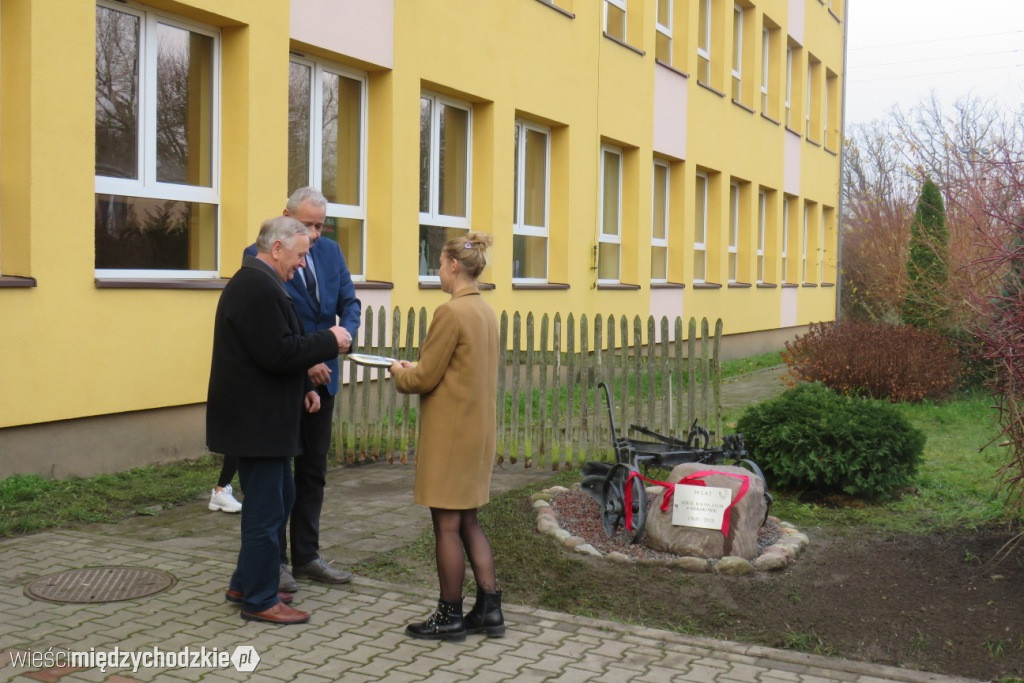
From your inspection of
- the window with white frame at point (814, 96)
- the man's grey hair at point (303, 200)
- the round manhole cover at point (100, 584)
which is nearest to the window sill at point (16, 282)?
the round manhole cover at point (100, 584)

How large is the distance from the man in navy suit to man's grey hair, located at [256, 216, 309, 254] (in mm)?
565

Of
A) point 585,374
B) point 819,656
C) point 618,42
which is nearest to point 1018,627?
point 819,656

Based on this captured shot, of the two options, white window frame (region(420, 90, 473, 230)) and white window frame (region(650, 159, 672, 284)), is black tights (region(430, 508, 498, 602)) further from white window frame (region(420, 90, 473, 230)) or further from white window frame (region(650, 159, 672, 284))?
white window frame (region(650, 159, 672, 284))

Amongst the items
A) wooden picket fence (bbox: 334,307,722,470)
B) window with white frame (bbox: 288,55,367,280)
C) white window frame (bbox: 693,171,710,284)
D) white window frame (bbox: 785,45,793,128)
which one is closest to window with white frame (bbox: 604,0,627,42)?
white window frame (bbox: 693,171,710,284)

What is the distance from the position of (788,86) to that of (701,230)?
8.03 metres

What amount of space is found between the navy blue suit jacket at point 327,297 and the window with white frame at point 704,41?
16.9 meters

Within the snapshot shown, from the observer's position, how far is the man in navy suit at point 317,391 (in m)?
5.82

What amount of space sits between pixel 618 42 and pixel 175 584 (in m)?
13.2

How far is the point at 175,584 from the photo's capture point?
5.75 meters

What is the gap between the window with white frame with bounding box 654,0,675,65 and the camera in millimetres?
19453

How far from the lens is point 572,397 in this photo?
977 centimetres

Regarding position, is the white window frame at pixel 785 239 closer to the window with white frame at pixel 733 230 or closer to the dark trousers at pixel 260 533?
the window with white frame at pixel 733 230

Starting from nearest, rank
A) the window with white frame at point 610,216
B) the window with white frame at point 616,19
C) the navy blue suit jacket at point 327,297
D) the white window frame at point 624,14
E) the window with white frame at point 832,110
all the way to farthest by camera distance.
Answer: the navy blue suit jacket at point 327,297
the white window frame at point 624,14
the window with white frame at point 616,19
the window with white frame at point 610,216
the window with white frame at point 832,110

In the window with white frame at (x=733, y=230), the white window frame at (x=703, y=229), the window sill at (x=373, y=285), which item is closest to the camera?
the window sill at (x=373, y=285)
